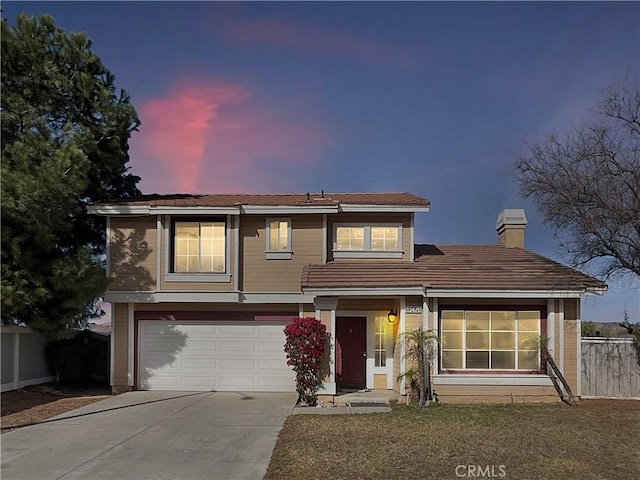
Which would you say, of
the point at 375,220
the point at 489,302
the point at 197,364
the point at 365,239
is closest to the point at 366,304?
the point at 365,239

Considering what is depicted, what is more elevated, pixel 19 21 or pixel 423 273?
pixel 19 21

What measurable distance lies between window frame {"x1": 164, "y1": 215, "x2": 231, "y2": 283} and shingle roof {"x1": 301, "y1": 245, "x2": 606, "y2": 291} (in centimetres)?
229

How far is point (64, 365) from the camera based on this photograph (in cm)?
1566

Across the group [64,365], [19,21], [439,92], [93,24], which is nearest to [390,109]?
[439,92]

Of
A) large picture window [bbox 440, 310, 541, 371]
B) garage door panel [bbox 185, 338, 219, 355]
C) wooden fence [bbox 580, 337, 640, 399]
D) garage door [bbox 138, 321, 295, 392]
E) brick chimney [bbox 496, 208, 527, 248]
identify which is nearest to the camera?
large picture window [bbox 440, 310, 541, 371]

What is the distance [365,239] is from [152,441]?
8.14 metres

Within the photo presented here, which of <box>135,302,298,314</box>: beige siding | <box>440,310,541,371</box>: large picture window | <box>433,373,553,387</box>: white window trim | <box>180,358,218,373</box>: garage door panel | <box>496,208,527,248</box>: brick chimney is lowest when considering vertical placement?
<box>180,358,218,373</box>: garage door panel

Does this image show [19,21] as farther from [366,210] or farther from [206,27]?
[366,210]

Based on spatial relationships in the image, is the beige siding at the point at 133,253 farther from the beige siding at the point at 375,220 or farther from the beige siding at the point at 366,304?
the beige siding at the point at 366,304

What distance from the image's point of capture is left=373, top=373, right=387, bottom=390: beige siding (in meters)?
14.7

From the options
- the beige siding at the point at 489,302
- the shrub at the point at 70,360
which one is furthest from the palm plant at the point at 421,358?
the shrub at the point at 70,360

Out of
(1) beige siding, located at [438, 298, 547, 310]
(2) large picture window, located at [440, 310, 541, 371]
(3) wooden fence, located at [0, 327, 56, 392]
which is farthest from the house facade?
(3) wooden fence, located at [0, 327, 56, 392]

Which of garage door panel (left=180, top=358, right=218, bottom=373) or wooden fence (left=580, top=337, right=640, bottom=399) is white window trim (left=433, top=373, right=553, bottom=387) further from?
garage door panel (left=180, top=358, right=218, bottom=373)

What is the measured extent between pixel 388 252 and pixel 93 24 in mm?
11723
